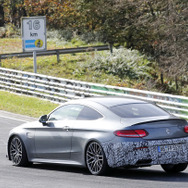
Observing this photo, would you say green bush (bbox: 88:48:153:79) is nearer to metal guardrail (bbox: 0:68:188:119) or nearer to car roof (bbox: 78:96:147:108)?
metal guardrail (bbox: 0:68:188:119)

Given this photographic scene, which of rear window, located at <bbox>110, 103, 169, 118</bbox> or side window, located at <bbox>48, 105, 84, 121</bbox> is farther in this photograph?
side window, located at <bbox>48, 105, 84, 121</bbox>

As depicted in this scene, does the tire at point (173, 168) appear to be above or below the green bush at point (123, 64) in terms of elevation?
above

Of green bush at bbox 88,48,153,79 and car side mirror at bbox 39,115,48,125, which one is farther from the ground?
car side mirror at bbox 39,115,48,125

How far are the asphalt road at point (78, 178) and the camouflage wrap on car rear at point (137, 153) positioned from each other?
0.28 metres

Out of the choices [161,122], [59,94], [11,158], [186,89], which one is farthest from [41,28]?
[161,122]

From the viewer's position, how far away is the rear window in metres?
9.84

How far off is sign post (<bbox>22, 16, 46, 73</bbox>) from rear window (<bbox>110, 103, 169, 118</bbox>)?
19.7 meters

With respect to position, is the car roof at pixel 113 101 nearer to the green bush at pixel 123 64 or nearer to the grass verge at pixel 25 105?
the grass verge at pixel 25 105

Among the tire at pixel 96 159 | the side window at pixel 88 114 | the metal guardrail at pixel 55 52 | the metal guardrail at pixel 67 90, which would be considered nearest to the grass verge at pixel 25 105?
the metal guardrail at pixel 67 90

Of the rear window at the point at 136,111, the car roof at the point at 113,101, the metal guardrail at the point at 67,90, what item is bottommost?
the metal guardrail at the point at 67,90

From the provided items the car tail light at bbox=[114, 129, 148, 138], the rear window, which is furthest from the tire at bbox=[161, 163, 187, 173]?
the car tail light at bbox=[114, 129, 148, 138]

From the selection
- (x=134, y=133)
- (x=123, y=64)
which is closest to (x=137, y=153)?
(x=134, y=133)

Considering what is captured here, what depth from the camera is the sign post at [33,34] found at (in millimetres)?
29594

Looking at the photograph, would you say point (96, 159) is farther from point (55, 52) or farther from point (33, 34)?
point (55, 52)
